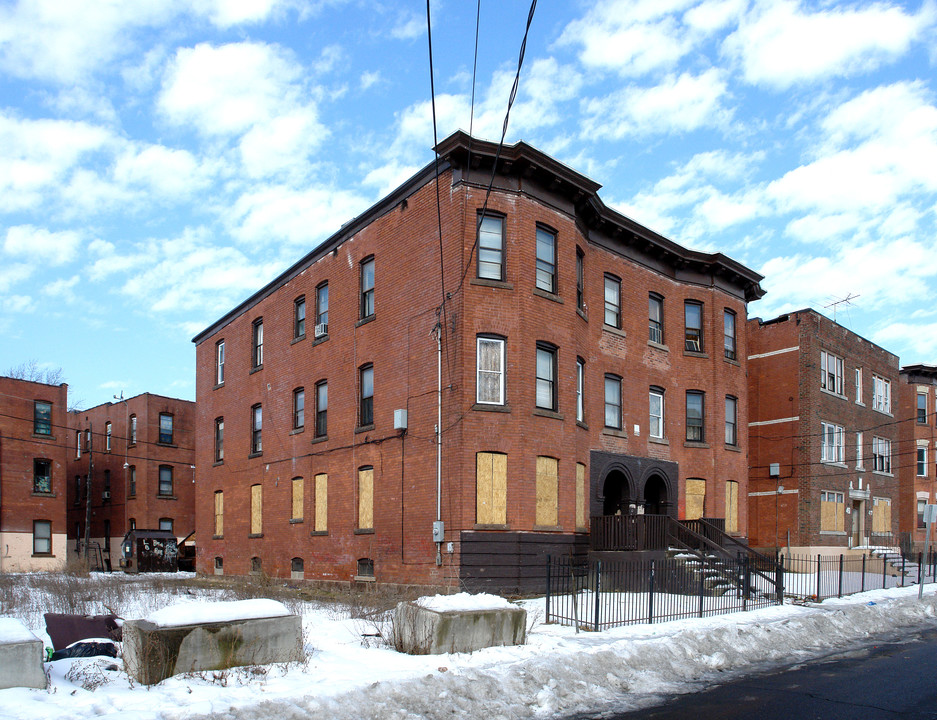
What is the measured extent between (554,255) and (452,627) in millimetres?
13933

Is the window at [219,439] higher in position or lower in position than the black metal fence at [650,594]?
higher

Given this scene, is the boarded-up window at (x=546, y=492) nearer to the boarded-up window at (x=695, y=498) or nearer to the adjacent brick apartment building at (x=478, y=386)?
the adjacent brick apartment building at (x=478, y=386)

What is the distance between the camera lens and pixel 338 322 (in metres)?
27.0

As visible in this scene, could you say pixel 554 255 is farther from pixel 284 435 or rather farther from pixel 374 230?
pixel 284 435

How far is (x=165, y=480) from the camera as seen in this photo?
168 feet

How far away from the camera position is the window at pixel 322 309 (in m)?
27.6

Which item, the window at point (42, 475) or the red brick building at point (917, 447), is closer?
the window at point (42, 475)

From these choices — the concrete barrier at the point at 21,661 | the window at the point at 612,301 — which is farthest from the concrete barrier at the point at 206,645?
the window at the point at 612,301

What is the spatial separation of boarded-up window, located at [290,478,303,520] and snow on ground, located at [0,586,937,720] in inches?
529

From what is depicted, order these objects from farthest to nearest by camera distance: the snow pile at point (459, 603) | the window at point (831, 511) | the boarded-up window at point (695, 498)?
1. the window at point (831, 511)
2. the boarded-up window at point (695, 498)
3. the snow pile at point (459, 603)

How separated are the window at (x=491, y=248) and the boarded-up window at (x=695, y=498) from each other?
1170cm

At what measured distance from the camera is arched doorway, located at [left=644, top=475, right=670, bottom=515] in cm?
2767

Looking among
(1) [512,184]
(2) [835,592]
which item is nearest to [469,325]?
(1) [512,184]

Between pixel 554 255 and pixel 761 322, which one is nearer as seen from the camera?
pixel 554 255
